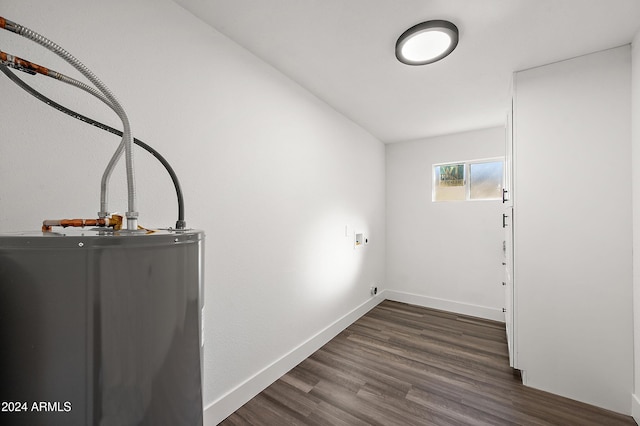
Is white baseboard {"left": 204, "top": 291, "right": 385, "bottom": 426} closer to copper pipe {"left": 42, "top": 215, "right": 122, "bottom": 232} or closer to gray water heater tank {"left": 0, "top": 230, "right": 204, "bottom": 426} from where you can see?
gray water heater tank {"left": 0, "top": 230, "right": 204, "bottom": 426}

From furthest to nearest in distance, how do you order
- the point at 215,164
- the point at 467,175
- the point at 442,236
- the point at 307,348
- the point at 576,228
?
the point at 442,236
the point at 467,175
the point at 307,348
the point at 576,228
the point at 215,164

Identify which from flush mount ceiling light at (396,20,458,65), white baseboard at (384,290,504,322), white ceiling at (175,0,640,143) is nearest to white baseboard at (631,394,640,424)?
white baseboard at (384,290,504,322)

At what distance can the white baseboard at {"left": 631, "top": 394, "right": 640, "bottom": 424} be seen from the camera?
5.16 feet

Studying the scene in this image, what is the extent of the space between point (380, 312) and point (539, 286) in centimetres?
190

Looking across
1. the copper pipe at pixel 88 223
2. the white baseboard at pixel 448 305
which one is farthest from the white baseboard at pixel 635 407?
the copper pipe at pixel 88 223

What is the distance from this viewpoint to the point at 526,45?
174 centimetres

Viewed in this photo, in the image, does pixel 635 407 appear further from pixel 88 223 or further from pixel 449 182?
pixel 88 223

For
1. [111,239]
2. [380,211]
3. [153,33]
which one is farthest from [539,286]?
[153,33]

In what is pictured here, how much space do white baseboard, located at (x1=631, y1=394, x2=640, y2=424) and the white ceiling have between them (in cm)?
227

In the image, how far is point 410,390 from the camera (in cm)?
190

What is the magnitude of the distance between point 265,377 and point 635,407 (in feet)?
7.77

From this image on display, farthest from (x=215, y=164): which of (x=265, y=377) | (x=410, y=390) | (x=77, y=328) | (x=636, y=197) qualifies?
(x=636, y=197)

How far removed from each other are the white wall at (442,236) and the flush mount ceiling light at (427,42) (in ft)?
6.67

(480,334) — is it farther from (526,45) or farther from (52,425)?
(52,425)
